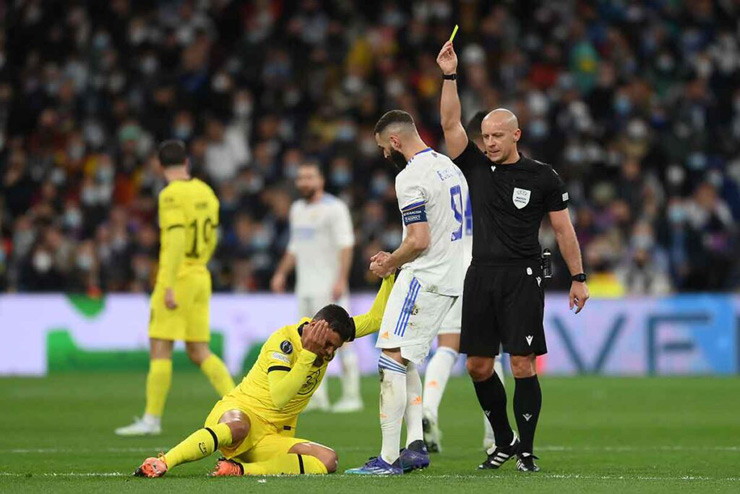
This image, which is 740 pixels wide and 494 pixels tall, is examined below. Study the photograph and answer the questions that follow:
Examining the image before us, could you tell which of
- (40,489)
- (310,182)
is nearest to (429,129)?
A: (310,182)

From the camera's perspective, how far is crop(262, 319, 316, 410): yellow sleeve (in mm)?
8320

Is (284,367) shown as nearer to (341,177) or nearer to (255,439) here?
(255,439)

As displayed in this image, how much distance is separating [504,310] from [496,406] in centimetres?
75

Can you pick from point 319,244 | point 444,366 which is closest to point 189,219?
point 444,366

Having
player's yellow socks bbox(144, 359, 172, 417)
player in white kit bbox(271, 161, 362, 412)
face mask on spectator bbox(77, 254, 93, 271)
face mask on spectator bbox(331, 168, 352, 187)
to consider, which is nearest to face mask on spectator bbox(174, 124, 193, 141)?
face mask on spectator bbox(331, 168, 352, 187)

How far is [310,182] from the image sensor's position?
14.5m

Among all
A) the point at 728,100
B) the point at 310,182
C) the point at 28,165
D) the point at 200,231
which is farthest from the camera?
the point at 728,100

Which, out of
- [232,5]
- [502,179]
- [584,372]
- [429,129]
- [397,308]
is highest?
[232,5]

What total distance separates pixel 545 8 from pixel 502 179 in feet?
60.8

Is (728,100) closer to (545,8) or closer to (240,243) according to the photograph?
(545,8)

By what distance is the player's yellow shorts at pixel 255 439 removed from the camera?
8414 mm

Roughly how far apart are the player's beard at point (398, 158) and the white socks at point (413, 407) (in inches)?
53.1

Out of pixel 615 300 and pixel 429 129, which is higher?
pixel 429 129

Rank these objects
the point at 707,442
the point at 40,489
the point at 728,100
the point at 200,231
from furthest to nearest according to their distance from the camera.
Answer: the point at 728,100 → the point at 200,231 → the point at 707,442 → the point at 40,489
